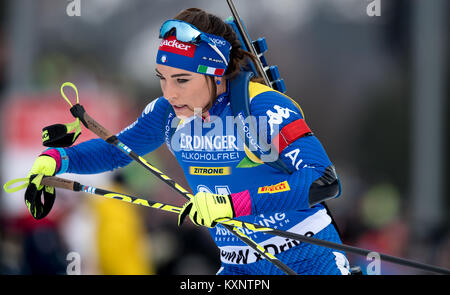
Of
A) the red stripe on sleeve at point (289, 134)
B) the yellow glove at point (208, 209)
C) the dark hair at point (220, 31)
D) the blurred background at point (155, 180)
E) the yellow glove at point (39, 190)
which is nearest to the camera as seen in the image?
the yellow glove at point (208, 209)

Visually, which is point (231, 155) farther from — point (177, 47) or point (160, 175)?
point (177, 47)

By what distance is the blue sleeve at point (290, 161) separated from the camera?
3271 millimetres

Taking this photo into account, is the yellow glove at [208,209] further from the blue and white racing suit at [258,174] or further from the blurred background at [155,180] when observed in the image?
the blurred background at [155,180]

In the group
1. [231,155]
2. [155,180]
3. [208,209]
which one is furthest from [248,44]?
[155,180]

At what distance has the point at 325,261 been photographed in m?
3.68

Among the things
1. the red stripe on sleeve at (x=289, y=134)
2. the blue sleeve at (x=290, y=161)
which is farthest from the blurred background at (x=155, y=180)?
the red stripe on sleeve at (x=289, y=134)

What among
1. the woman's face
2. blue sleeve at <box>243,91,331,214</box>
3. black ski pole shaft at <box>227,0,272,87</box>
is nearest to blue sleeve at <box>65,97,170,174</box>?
the woman's face

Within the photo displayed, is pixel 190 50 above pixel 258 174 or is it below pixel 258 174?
above

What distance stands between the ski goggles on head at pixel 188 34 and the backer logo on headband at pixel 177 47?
0.02 m

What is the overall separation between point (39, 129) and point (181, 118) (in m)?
4.43

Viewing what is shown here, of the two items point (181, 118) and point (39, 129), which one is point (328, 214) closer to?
point (181, 118)

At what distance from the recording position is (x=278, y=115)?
3379mm

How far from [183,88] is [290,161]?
649 mm
